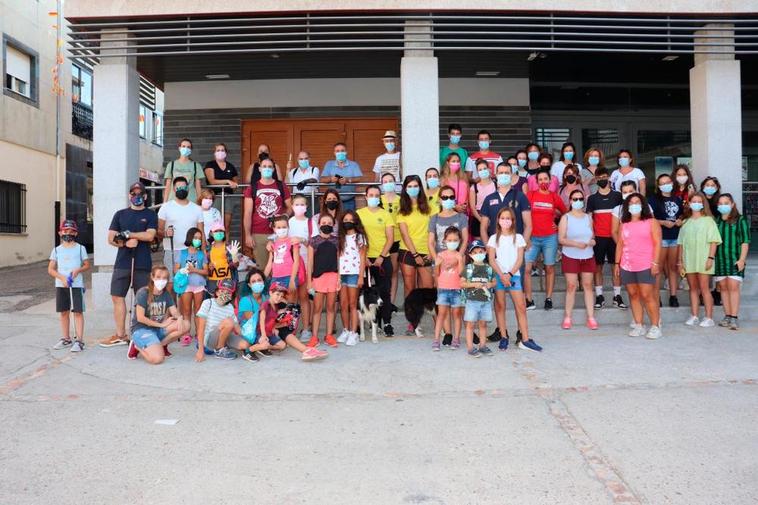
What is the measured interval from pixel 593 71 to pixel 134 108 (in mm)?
8999

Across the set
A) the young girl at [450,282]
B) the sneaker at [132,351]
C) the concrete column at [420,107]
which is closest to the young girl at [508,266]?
the young girl at [450,282]

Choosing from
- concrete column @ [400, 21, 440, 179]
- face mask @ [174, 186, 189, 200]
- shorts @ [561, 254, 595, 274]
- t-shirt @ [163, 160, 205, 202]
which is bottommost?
shorts @ [561, 254, 595, 274]

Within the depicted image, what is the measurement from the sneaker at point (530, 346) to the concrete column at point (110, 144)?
19.5ft

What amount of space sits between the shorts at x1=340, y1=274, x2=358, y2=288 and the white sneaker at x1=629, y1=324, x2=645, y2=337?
3329mm

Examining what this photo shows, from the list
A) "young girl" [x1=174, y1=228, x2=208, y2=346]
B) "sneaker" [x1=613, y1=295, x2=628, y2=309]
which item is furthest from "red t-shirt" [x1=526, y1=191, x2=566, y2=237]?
"young girl" [x1=174, y1=228, x2=208, y2=346]

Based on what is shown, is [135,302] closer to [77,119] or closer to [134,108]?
[134,108]

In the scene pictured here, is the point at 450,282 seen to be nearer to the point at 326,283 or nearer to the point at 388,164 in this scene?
the point at 326,283

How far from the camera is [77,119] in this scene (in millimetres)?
21703

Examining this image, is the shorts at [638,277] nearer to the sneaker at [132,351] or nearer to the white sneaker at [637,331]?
the white sneaker at [637,331]

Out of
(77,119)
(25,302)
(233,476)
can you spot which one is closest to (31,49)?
(77,119)

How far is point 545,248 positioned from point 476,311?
1813 mm

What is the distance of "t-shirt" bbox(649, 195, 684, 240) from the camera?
8227 millimetres

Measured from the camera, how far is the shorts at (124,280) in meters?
7.30

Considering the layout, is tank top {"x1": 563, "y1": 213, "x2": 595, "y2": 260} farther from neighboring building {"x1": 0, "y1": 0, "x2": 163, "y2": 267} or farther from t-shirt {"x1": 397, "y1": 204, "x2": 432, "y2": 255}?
neighboring building {"x1": 0, "y1": 0, "x2": 163, "y2": 267}
